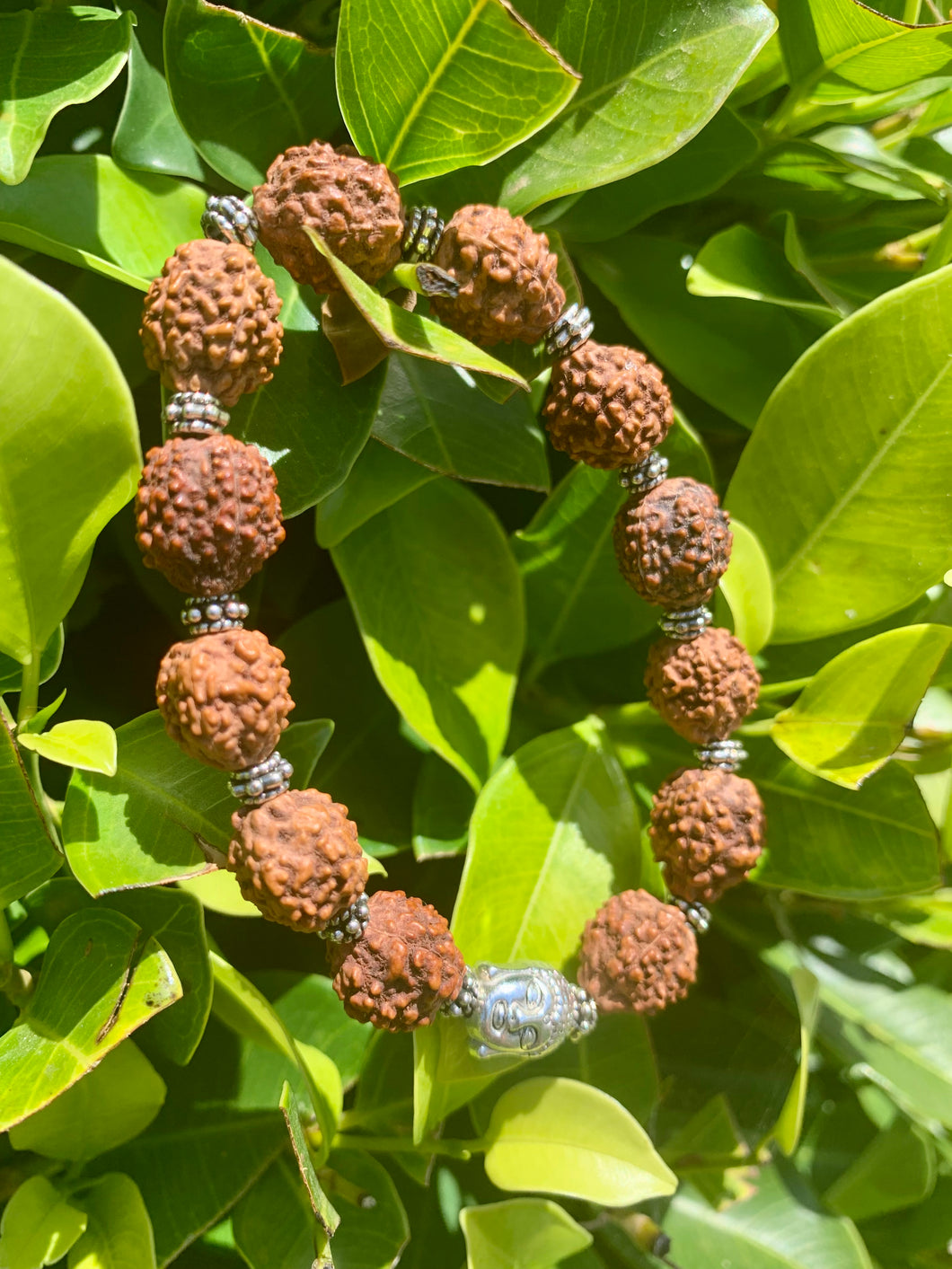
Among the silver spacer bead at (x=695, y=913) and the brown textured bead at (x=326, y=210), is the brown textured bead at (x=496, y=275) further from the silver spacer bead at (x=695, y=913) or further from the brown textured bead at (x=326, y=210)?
the silver spacer bead at (x=695, y=913)

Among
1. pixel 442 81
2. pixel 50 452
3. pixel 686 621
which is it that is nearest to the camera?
pixel 50 452

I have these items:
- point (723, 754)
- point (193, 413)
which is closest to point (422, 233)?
point (193, 413)

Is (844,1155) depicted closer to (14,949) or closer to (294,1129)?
(294,1129)

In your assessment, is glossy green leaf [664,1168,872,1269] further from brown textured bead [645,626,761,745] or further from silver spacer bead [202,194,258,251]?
silver spacer bead [202,194,258,251]

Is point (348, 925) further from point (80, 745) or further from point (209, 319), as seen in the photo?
point (209, 319)

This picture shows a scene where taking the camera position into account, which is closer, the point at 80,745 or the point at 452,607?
the point at 80,745

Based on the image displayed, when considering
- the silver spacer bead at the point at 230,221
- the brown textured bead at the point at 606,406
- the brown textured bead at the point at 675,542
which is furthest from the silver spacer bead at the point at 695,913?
the silver spacer bead at the point at 230,221
